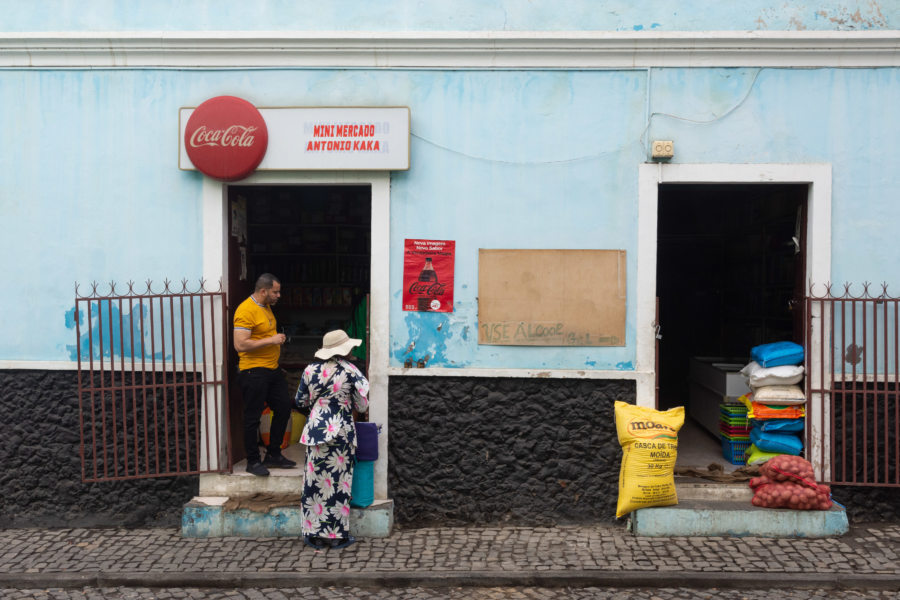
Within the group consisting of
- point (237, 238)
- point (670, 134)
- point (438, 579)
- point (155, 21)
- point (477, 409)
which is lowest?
point (438, 579)

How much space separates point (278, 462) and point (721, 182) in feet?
14.7

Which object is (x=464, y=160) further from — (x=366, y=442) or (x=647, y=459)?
(x=647, y=459)

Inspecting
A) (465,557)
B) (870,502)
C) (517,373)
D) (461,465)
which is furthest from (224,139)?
(870,502)

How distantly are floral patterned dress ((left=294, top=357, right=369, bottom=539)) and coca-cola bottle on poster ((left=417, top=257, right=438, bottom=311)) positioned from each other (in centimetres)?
88

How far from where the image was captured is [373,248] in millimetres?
5656

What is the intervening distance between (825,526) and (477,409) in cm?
288

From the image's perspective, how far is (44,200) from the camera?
5.76 m

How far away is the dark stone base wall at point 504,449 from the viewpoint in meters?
5.61

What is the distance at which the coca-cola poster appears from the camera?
5.65 metres

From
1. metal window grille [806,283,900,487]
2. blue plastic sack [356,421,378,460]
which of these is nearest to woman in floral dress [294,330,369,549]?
blue plastic sack [356,421,378,460]

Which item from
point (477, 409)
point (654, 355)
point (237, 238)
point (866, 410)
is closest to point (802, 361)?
point (866, 410)

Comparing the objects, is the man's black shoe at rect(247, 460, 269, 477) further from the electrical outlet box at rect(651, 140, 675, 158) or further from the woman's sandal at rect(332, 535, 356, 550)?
the electrical outlet box at rect(651, 140, 675, 158)

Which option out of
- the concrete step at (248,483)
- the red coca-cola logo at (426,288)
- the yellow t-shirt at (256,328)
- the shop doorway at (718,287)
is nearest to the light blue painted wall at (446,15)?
the shop doorway at (718,287)

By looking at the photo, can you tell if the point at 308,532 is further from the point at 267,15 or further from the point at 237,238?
the point at 267,15
